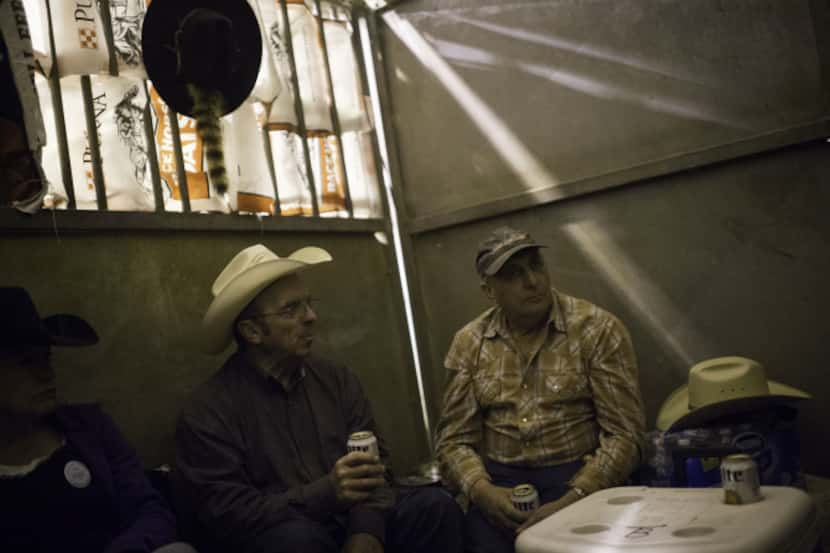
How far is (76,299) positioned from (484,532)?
1.94 m

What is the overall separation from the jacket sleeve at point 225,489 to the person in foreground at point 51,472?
16 cm

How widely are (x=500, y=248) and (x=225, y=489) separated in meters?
1.51

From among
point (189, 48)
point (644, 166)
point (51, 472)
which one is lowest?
point (51, 472)

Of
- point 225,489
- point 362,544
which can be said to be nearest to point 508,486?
point 362,544

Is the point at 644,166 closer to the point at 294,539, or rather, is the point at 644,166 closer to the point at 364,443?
the point at 364,443

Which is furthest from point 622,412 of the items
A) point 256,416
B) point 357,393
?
point 256,416

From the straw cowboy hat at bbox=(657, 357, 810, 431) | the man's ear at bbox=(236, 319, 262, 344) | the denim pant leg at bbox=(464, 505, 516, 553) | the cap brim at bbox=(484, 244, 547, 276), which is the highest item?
the cap brim at bbox=(484, 244, 547, 276)

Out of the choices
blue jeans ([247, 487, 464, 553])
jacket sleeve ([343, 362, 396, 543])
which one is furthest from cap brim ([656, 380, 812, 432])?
jacket sleeve ([343, 362, 396, 543])

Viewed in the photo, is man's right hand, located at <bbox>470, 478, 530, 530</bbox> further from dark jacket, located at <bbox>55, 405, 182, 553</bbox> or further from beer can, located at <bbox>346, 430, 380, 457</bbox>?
dark jacket, located at <bbox>55, 405, 182, 553</bbox>

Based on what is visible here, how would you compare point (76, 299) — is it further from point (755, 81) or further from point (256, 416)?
point (755, 81)

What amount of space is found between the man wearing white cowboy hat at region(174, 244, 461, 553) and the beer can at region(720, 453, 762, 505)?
1.13 meters

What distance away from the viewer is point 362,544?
282cm

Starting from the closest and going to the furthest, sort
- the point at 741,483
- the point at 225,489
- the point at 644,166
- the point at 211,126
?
the point at 741,483 → the point at 225,489 → the point at 211,126 → the point at 644,166

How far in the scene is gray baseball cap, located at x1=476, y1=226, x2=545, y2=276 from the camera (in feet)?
10.7
